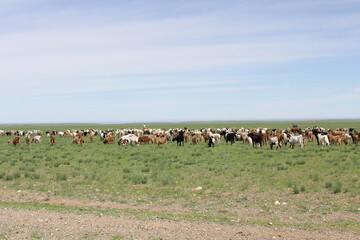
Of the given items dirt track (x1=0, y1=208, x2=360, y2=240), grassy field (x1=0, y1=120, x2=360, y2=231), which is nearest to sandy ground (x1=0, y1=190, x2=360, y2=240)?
dirt track (x1=0, y1=208, x2=360, y2=240)

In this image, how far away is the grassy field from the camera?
997cm

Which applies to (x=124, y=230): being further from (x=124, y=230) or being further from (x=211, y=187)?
(x=211, y=187)

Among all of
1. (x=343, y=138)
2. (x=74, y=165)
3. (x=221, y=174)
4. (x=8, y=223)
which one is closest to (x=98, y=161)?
(x=74, y=165)

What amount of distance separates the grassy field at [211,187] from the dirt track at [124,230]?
2.24ft

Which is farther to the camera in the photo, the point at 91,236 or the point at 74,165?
the point at 74,165

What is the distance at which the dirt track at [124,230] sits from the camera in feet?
24.8

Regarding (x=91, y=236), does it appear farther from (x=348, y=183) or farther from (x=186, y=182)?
(x=348, y=183)

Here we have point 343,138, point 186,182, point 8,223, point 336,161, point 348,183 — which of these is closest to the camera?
point 8,223

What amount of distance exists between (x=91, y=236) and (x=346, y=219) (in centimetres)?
581

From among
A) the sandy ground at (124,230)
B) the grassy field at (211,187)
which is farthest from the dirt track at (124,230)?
the grassy field at (211,187)

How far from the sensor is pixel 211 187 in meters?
14.0

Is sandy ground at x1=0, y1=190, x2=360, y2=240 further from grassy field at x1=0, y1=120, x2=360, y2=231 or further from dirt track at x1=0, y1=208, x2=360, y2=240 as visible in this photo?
grassy field at x1=0, y1=120, x2=360, y2=231

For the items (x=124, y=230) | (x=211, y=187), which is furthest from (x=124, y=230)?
(x=211, y=187)

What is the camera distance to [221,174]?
1675cm
